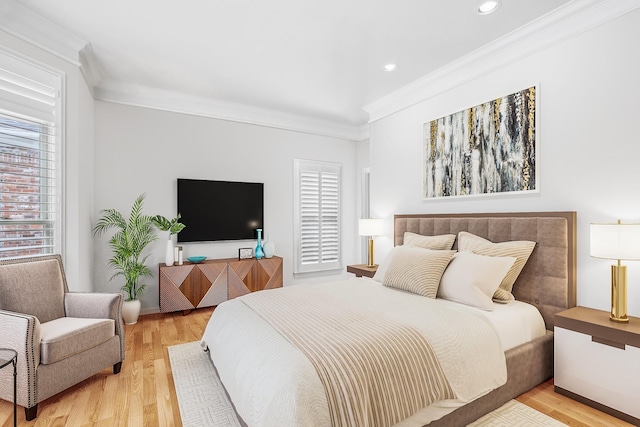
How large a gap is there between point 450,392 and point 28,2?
3.79 meters

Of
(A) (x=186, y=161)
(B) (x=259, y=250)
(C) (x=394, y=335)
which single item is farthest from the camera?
(B) (x=259, y=250)

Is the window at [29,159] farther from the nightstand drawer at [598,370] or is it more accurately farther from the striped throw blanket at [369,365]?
the nightstand drawer at [598,370]

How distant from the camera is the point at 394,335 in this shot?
1.76m

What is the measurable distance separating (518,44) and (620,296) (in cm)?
208

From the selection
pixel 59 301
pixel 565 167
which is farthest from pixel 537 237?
pixel 59 301

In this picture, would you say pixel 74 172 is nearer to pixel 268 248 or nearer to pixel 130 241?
pixel 130 241

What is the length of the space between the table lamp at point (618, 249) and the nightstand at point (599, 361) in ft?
0.35

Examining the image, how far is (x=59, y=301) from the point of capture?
254cm

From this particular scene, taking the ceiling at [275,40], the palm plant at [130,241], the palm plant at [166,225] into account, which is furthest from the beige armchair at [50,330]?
the ceiling at [275,40]

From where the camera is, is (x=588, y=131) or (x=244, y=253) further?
(x=244, y=253)

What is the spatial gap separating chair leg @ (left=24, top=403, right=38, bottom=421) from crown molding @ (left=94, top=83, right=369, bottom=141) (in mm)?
3207

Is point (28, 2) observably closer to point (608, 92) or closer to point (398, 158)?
point (398, 158)

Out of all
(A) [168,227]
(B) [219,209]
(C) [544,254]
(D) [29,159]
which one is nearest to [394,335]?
(C) [544,254]

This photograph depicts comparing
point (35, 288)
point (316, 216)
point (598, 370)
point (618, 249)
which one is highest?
point (316, 216)
